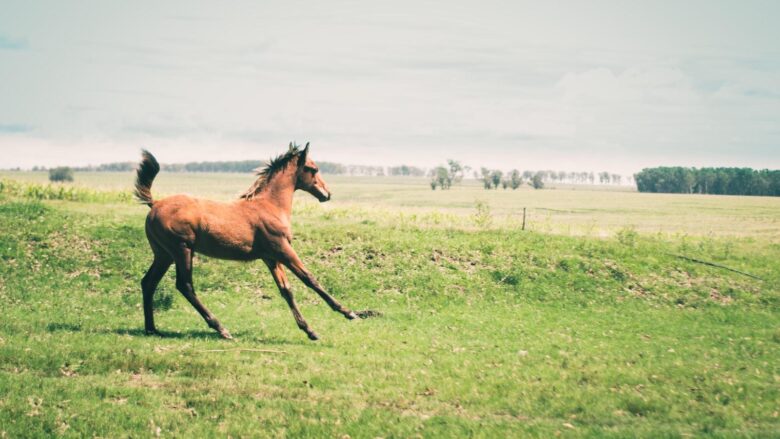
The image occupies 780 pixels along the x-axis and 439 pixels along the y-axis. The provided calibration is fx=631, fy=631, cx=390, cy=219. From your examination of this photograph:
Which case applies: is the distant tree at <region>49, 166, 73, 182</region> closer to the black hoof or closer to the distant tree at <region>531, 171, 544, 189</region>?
the distant tree at <region>531, 171, 544, 189</region>

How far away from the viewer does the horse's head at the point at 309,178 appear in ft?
43.6

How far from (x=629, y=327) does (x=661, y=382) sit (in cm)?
597

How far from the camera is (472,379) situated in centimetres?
1008

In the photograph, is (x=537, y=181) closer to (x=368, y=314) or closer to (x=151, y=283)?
(x=368, y=314)

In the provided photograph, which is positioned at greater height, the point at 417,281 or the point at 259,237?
the point at 259,237

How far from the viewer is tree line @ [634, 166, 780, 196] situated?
114625 millimetres

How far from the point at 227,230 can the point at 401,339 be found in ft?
13.7

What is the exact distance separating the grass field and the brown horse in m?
1.03

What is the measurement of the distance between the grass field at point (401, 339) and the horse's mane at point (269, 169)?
2.96 meters

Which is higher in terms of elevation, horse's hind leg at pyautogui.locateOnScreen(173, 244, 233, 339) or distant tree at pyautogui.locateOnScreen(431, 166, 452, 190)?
distant tree at pyautogui.locateOnScreen(431, 166, 452, 190)

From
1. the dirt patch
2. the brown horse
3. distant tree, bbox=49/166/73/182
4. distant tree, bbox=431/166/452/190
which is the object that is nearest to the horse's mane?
the brown horse

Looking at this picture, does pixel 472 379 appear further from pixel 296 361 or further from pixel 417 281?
pixel 417 281

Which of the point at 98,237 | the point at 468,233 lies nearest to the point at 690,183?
the point at 468,233

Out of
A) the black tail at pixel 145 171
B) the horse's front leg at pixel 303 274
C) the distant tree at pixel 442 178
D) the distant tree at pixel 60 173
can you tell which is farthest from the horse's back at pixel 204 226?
the distant tree at pixel 442 178
